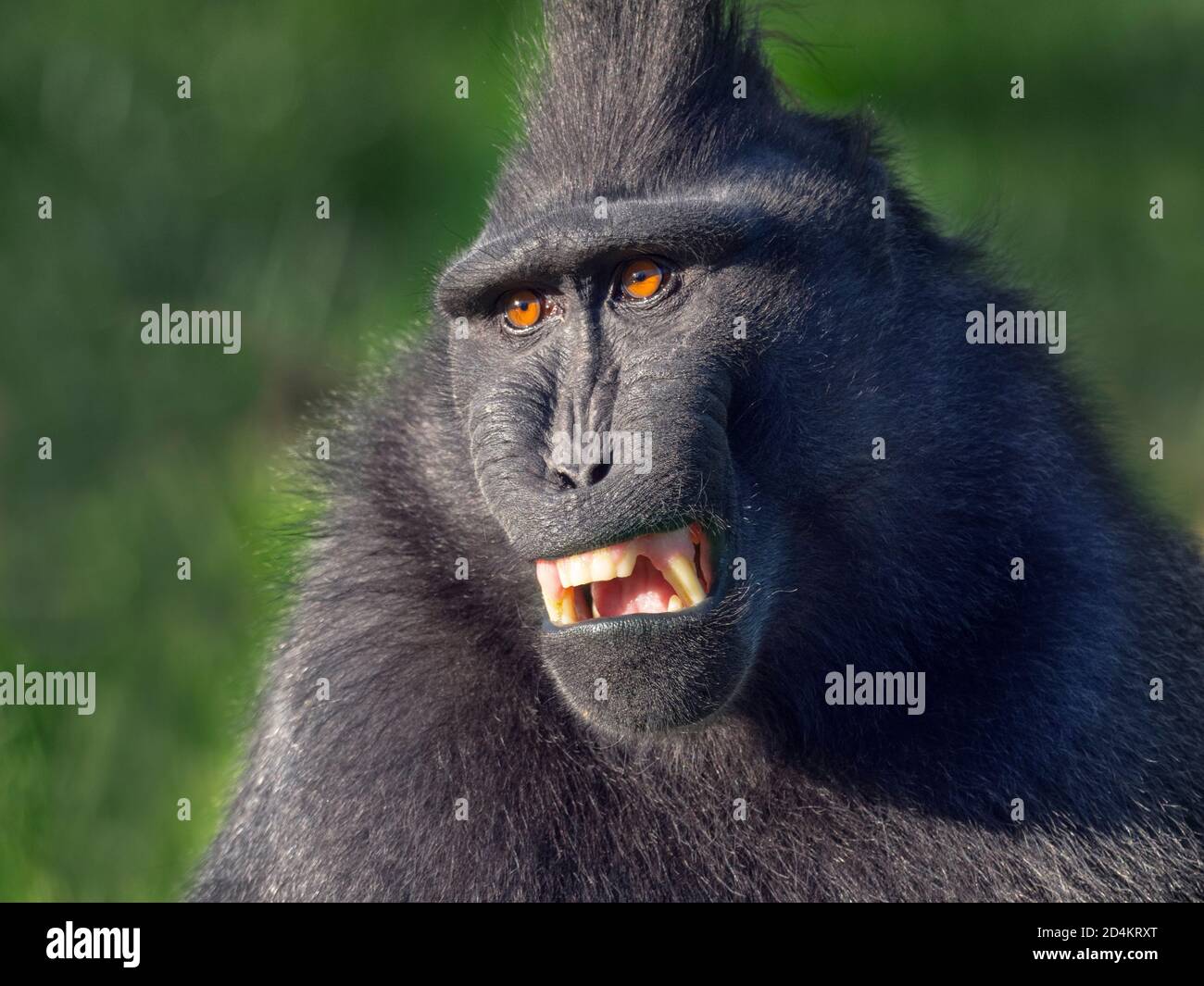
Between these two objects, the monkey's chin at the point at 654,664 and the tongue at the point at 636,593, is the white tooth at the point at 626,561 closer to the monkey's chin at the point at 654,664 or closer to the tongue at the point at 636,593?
the tongue at the point at 636,593

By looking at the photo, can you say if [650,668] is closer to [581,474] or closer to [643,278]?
[581,474]

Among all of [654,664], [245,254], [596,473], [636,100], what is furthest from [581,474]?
[245,254]

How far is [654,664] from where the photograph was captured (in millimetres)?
5699

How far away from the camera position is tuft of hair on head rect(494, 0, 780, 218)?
6.62 metres

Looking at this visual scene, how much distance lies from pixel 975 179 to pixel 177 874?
1127 cm

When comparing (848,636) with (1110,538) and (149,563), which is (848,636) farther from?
(149,563)

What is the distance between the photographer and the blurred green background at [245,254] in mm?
9844

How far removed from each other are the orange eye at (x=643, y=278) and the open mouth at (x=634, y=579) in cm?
89

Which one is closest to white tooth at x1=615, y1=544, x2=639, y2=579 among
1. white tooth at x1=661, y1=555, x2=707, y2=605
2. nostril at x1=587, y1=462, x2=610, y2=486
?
white tooth at x1=661, y1=555, x2=707, y2=605

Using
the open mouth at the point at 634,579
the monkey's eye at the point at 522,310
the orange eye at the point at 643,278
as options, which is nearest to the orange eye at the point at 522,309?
the monkey's eye at the point at 522,310

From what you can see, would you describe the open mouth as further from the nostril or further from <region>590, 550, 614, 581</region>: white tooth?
the nostril

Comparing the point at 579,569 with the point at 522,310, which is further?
the point at 522,310

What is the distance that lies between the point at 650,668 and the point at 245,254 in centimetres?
1068

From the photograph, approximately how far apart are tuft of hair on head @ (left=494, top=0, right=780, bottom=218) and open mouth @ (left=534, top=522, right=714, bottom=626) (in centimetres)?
148
